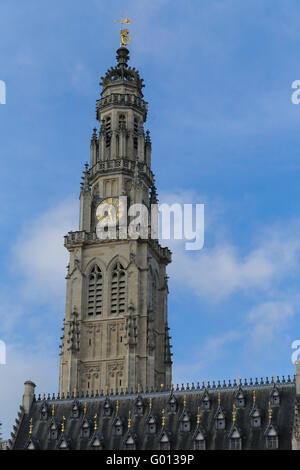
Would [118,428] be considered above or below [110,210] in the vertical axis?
below

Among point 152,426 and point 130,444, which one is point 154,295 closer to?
point 152,426

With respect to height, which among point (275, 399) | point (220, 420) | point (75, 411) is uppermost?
point (75, 411)

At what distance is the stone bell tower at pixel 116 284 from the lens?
118 meters

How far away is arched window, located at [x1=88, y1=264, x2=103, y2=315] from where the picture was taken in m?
123

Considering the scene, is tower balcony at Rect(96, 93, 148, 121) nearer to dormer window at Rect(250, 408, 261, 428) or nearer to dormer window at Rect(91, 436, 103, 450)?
dormer window at Rect(91, 436, 103, 450)

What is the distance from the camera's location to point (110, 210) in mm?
128125

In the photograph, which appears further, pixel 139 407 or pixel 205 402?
pixel 139 407

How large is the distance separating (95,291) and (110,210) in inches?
454

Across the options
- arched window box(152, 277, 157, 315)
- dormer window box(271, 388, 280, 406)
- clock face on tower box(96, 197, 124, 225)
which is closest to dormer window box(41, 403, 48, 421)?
dormer window box(271, 388, 280, 406)

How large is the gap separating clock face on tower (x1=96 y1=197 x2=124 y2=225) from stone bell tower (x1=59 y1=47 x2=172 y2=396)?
0.58 meters

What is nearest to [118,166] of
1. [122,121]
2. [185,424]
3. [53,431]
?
[122,121]

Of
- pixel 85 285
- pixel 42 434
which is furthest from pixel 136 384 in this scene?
pixel 42 434

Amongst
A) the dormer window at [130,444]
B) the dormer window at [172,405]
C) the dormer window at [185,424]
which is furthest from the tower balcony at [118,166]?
the dormer window at [130,444]

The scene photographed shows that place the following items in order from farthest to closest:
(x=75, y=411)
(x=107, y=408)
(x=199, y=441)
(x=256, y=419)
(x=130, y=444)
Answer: (x=75, y=411) → (x=107, y=408) → (x=130, y=444) → (x=199, y=441) → (x=256, y=419)
